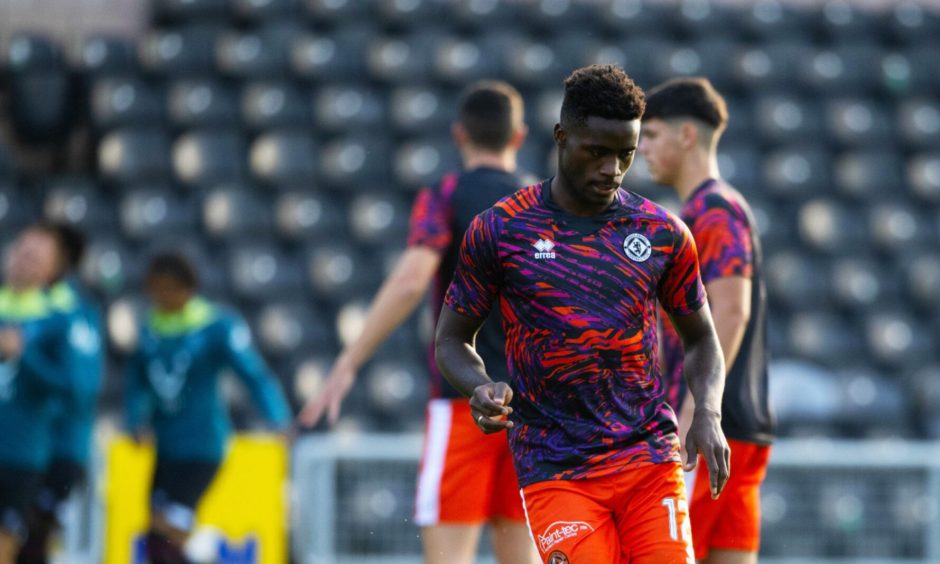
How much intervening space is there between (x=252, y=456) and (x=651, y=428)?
6430 millimetres

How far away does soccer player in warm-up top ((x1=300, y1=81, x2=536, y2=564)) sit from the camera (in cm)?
545

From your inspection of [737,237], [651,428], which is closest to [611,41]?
[737,237]

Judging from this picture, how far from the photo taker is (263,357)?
1168 centimetres

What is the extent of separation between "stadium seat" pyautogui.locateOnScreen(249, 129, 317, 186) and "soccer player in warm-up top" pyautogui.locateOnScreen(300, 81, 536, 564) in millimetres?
6722

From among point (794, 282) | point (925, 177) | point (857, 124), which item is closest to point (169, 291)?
point (794, 282)

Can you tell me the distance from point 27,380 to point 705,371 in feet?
16.5

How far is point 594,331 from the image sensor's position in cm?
393

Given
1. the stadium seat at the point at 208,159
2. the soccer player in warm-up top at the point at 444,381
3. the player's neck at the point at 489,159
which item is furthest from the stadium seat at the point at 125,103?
the player's neck at the point at 489,159

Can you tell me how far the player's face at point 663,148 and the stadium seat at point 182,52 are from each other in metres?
8.37

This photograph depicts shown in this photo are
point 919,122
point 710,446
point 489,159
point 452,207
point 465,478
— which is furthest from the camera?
point 919,122

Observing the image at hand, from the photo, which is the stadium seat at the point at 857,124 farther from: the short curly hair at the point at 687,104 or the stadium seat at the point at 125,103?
the short curly hair at the point at 687,104

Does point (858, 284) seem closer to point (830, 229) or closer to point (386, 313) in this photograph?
point (830, 229)

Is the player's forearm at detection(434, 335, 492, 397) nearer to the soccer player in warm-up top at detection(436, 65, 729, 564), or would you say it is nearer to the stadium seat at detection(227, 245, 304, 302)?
the soccer player in warm-up top at detection(436, 65, 729, 564)

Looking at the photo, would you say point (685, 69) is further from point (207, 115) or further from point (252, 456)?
point (252, 456)
